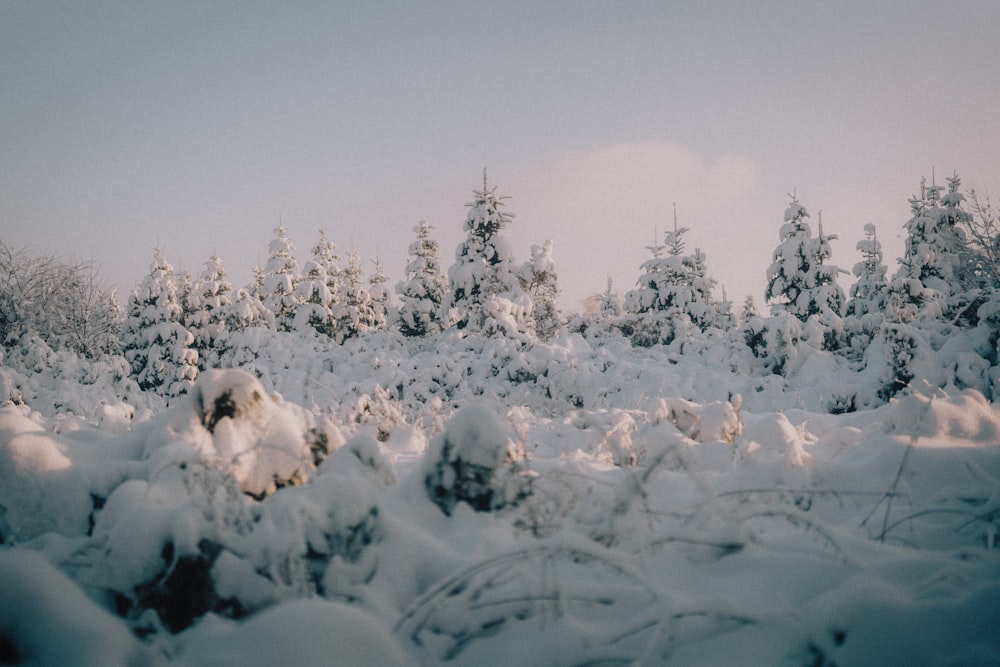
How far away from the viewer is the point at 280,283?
91.5 feet

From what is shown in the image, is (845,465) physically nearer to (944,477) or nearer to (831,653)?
(944,477)

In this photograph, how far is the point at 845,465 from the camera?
2.52m

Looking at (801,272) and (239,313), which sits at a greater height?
(801,272)

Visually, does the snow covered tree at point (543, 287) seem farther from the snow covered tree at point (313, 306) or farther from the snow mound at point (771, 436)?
the snow mound at point (771, 436)

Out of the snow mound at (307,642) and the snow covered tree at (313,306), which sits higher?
the snow mound at (307,642)

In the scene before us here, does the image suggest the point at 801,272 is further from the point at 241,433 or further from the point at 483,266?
the point at 241,433

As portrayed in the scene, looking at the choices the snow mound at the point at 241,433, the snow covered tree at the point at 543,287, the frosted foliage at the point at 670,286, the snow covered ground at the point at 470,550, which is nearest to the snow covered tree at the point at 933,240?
the frosted foliage at the point at 670,286

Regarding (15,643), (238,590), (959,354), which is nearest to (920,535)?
(238,590)

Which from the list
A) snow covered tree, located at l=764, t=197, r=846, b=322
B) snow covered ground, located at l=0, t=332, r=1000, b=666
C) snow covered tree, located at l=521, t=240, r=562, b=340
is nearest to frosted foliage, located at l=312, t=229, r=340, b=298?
snow covered tree, located at l=521, t=240, r=562, b=340

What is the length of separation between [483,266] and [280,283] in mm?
13463

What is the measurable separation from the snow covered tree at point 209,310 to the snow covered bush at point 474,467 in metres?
22.0

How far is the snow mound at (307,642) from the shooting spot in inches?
43.5

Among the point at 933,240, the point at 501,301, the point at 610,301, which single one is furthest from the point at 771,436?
the point at 610,301

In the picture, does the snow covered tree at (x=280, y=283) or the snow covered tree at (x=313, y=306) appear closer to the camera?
the snow covered tree at (x=313, y=306)
